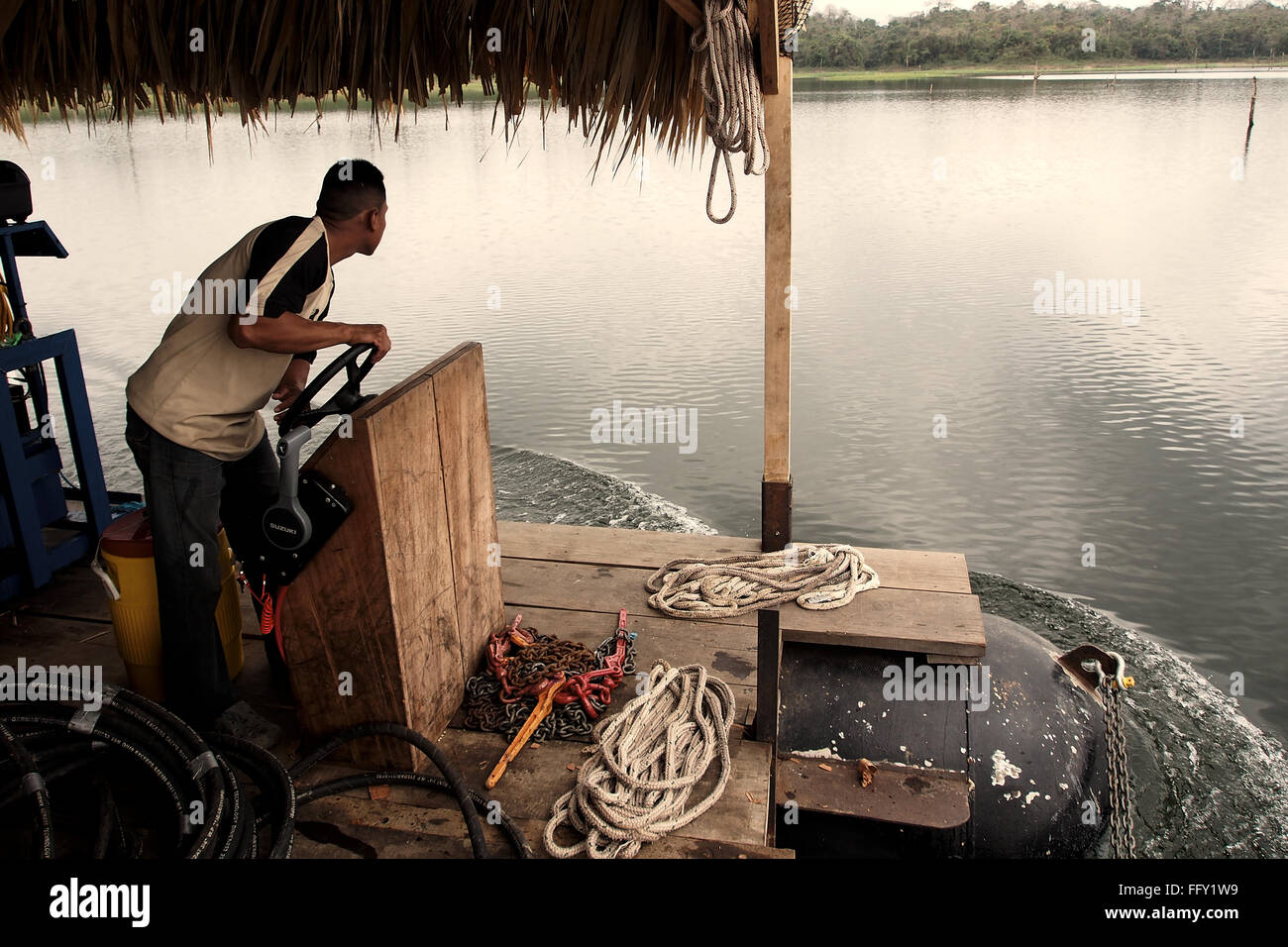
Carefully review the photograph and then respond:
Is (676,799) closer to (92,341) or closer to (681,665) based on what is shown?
(681,665)

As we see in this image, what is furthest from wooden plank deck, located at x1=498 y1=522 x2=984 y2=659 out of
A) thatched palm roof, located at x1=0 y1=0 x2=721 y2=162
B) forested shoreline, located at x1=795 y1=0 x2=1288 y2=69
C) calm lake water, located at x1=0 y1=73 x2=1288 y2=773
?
forested shoreline, located at x1=795 y1=0 x2=1288 y2=69

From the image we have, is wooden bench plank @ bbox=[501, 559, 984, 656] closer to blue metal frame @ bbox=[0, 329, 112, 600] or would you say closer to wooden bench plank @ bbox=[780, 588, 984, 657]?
wooden bench plank @ bbox=[780, 588, 984, 657]

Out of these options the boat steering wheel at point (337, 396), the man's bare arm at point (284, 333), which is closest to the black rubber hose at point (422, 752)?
the boat steering wheel at point (337, 396)

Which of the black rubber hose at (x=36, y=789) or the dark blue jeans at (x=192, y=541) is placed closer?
the black rubber hose at (x=36, y=789)

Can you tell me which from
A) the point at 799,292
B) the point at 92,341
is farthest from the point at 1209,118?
the point at 92,341

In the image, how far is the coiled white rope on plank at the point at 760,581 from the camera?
3.73 m

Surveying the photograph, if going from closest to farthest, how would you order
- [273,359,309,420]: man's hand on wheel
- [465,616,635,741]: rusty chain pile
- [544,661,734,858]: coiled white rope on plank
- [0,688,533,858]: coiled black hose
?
[0,688,533,858]: coiled black hose < [544,661,734,858]: coiled white rope on plank < [465,616,635,741]: rusty chain pile < [273,359,309,420]: man's hand on wheel

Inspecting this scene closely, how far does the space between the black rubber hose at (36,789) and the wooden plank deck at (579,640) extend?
58 cm

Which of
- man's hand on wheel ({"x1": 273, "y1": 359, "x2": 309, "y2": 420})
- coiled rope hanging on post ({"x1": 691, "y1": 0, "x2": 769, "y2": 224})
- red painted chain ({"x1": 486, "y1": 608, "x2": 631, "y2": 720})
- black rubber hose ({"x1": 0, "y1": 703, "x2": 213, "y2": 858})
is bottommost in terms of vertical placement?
red painted chain ({"x1": 486, "y1": 608, "x2": 631, "y2": 720})

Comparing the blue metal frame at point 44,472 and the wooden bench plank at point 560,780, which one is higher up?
the blue metal frame at point 44,472

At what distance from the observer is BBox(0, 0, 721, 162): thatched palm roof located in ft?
10.8

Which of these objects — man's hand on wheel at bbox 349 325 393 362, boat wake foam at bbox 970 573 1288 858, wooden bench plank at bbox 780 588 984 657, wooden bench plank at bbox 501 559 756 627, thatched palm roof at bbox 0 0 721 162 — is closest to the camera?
man's hand on wheel at bbox 349 325 393 362

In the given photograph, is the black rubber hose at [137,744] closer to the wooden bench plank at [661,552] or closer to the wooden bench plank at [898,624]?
the wooden bench plank at [661,552]
